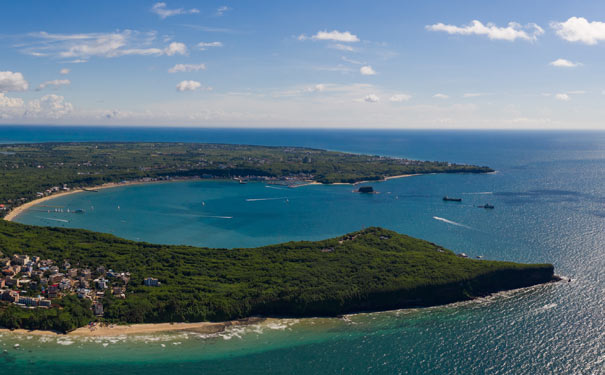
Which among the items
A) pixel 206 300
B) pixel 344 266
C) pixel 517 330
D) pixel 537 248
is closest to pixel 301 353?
pixel 206 300

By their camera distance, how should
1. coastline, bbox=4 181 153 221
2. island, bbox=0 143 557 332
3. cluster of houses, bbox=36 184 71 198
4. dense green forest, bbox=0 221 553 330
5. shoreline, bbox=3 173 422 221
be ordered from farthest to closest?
1. cluster of houses, bbox=36 184 71 198
2. shoreline, bbox=3 173 422 221
3. coastline, bbox=4 181 153 221
4. dense green forest, bbox=0 221 553 330
5. island, bbox=0 143 557 332

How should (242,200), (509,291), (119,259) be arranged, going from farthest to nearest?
(242,200) < (119,259) < (509,291)

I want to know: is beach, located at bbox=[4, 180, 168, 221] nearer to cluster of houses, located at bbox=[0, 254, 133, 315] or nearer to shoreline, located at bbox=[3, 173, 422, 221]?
shoreline, located at bbox=[3, 173, 422, 221]

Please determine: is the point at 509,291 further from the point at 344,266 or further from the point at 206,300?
the point at 206,300

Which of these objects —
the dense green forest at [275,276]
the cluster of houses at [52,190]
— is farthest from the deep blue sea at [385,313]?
the cluster of houses at [52,190]

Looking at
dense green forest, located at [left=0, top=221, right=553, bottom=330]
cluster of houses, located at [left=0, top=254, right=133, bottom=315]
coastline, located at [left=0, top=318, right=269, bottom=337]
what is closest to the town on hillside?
cluster of houses, located at [left=0, top=254, right=133, bottom=315]

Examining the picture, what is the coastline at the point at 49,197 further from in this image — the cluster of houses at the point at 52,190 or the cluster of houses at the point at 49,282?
the cluster of houses at the point at 49,282
